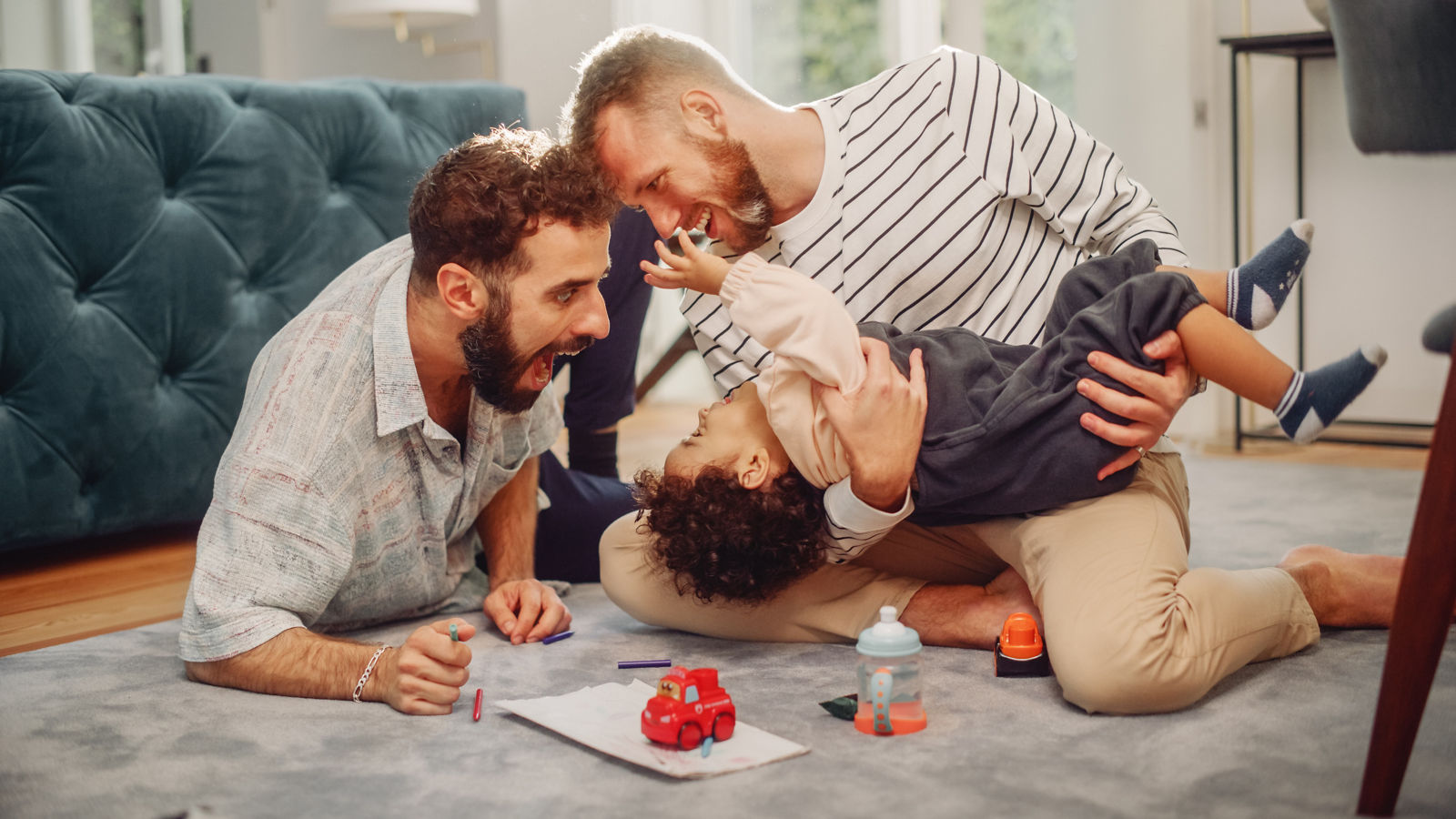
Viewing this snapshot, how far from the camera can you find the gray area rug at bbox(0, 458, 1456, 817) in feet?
3.53

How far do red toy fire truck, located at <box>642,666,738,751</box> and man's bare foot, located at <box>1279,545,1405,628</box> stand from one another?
30.3 inches

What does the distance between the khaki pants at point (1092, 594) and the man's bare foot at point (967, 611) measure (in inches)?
0.9

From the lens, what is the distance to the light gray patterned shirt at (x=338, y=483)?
4.52ft

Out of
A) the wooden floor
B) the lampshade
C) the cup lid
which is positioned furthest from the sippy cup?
the lampshade

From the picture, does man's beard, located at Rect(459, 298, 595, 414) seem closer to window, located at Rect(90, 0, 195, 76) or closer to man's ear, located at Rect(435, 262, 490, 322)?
man's ear, located at Rect(435, 262, 490, 322)

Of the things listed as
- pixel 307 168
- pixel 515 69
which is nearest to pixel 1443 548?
pixel 307 168

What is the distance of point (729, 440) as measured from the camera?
1.52m

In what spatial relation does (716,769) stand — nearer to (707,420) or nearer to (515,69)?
(707,420)

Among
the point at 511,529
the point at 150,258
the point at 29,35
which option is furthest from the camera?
the point at 29,35

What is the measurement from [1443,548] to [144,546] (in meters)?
2.09

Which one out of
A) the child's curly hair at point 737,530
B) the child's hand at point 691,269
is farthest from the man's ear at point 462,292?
the child's curly hair at point 737,530

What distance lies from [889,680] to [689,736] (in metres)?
0.20

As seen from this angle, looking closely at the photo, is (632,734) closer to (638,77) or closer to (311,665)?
(311,665)

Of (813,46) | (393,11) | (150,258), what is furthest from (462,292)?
(813,46)
